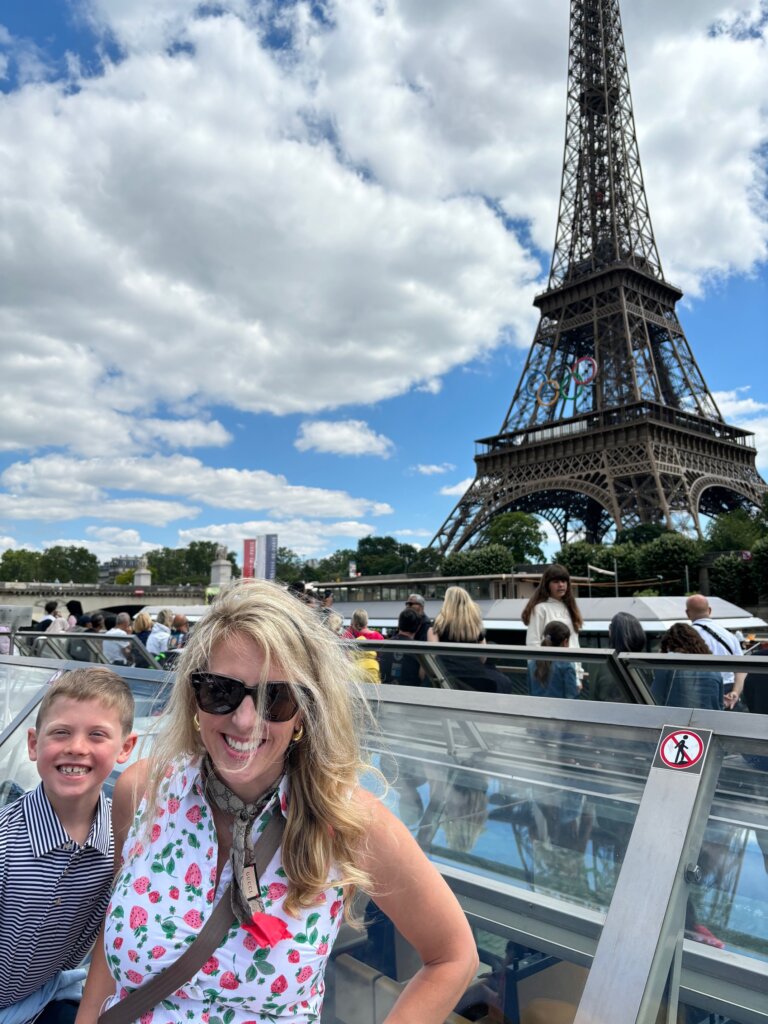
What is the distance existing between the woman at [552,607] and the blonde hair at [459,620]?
0.42 meters

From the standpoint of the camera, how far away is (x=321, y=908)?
155 cm

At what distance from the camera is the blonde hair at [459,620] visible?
20.1 ft

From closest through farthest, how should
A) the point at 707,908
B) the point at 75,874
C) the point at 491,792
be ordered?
the point at 707,908, the point at 75,874, the point at 491,792

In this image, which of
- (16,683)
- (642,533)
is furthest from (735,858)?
(642,533)

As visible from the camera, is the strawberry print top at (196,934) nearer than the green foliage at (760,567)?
Yes

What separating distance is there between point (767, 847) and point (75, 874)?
1.68 metres

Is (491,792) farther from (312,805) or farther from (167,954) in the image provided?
(167,954)

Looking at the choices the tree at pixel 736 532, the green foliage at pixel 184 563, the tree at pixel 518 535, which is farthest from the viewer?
the green foliage at pixel 184 563

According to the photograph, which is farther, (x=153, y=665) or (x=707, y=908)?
(x=153, y=665)

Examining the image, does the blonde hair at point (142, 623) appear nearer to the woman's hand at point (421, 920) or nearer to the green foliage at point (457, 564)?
the woman's hand at point (421, 920)

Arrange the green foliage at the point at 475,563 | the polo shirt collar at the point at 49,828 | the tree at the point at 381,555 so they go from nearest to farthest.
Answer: the polo shirt collar at the point at 49,828
the green foliage at the point at 475,563
the tree at the point at 381,555

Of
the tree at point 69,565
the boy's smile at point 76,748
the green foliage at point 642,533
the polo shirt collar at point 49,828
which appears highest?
the tree at point 69,565

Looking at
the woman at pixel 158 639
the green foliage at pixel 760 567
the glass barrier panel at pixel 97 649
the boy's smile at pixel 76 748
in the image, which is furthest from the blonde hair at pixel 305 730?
the green foliage at pixel 760 567

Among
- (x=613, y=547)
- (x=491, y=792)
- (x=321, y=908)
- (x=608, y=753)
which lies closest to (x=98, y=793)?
(x=321, y=908)
